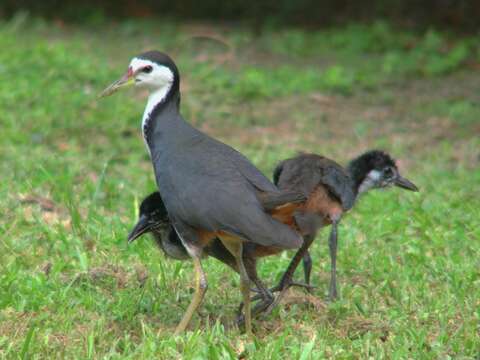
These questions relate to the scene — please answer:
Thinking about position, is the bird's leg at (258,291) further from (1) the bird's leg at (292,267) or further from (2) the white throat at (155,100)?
(2) the white throat at (155,100)

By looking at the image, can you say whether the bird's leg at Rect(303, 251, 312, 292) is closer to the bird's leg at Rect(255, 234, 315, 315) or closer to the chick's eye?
the bird's leg at Rect(255, 234, 315, 315)

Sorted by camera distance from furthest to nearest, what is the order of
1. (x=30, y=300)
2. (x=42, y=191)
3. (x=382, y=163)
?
1. (x=42, y=191)
2. (x=382, y=163)
3. (x=30, y=300)

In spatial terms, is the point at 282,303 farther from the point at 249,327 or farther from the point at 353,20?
the point at 353,20

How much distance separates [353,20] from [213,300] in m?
9.77

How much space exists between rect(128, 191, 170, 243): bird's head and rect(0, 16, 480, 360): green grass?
0.35 meters

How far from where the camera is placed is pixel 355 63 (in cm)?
1284

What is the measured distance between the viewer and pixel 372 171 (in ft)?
22.3

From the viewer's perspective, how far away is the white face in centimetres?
573

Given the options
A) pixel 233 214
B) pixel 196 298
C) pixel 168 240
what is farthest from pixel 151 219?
pixel 233 214

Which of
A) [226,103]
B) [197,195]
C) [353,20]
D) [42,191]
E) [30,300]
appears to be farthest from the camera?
[353,20]

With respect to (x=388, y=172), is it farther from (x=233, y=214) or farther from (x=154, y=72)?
(x=233, y=214)

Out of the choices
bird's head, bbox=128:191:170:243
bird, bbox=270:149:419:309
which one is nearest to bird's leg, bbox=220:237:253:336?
bird, bbox=270:149:419:309

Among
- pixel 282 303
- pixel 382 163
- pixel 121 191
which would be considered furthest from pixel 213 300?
pixel 121 191

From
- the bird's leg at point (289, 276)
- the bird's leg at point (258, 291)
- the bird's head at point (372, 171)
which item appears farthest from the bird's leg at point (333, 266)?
the bird's head at point (372, 171)
